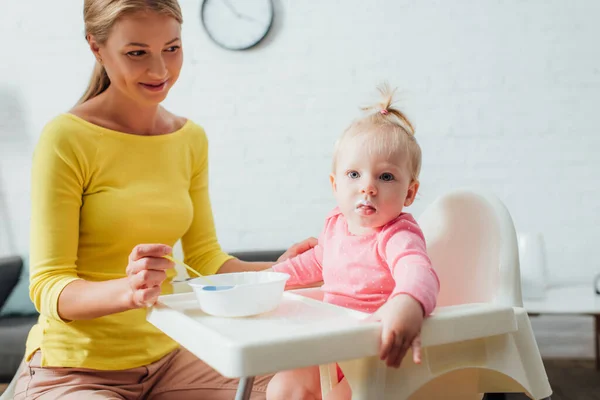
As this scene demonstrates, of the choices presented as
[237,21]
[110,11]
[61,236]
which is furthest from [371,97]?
[61,236]

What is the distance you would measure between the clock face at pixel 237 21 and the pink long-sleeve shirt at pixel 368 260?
1776mm

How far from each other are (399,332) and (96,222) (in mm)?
658

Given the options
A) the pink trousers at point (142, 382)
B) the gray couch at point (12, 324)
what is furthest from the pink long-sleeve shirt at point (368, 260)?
the gray couch at point (12, 324)

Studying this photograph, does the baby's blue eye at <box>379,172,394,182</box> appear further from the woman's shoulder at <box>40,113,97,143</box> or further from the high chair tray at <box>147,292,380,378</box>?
the woman's shoulder at <box>40,113,97,143</box>

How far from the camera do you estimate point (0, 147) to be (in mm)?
2846

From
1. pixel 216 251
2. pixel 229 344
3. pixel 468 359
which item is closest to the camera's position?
pixel 229 344

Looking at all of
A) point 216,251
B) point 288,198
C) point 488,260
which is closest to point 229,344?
point 488,260

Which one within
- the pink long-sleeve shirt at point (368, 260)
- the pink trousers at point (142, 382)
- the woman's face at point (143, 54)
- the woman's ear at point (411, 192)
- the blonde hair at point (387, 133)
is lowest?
the pink trousers at point (142, 382)

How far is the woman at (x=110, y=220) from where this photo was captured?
1106 mm

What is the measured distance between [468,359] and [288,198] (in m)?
2.05

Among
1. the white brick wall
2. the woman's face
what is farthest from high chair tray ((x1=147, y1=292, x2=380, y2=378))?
the white brick wall

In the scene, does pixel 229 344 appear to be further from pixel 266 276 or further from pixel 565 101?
pixel 565 101

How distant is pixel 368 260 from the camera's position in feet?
3.47

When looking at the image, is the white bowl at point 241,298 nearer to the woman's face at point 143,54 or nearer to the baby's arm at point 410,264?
the baby's arm at point 410,264
